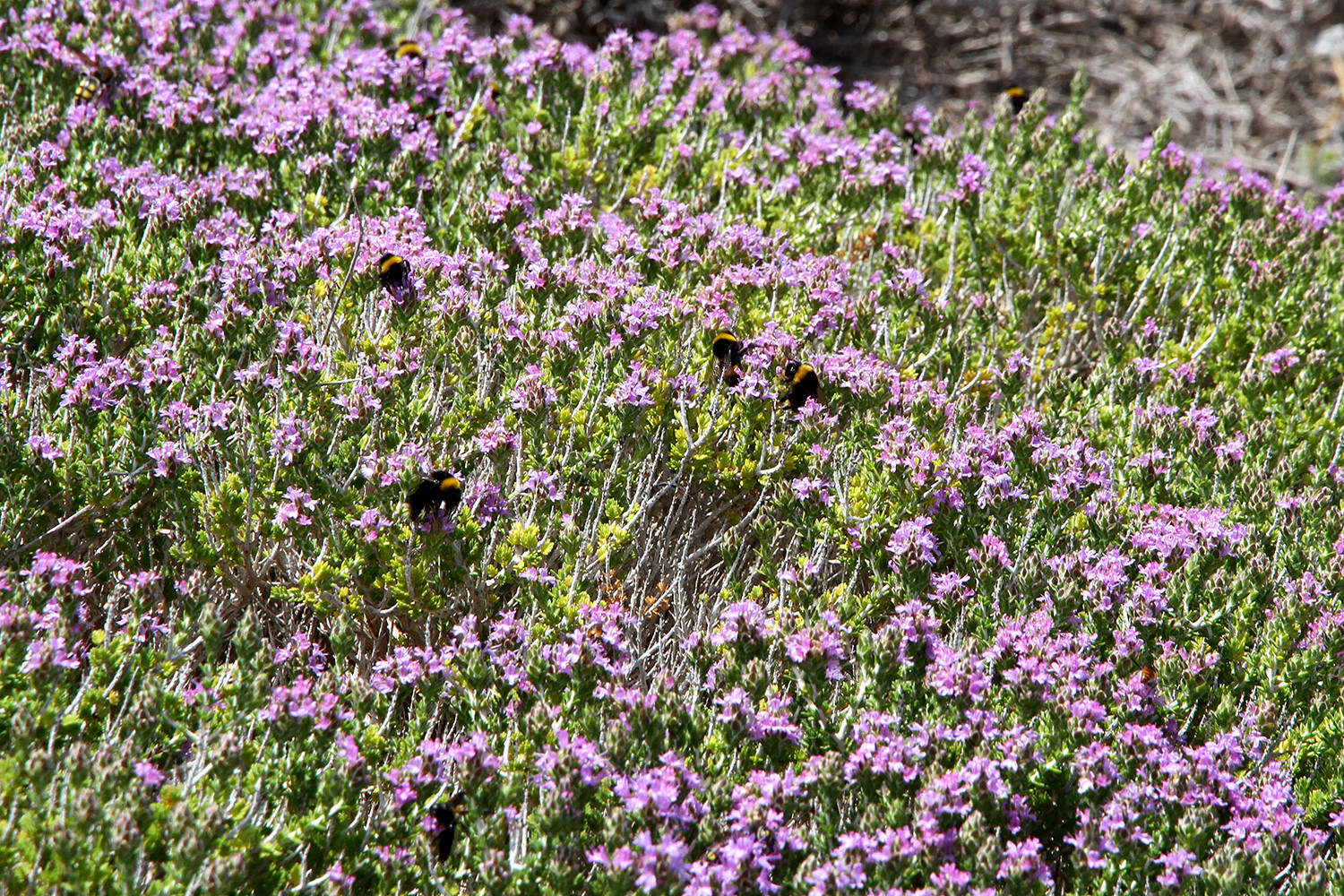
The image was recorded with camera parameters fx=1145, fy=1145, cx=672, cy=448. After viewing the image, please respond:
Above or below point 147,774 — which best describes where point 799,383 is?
above

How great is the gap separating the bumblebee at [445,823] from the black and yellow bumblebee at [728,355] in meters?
1.70

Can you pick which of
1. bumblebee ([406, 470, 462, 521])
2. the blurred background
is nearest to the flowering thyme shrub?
bumblebee ([406, 470, 462, 521])

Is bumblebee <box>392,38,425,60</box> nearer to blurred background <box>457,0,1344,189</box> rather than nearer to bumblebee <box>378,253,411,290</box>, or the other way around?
bumblebee <box>378,253,411,290</box>

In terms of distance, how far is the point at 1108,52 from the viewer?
8.93m

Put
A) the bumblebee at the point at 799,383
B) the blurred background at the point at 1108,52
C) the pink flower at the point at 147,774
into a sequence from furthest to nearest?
the blurred background at the point at 1108,52 < the bumblebee at the point at 799,383 < the pink flower at the point at 147,774

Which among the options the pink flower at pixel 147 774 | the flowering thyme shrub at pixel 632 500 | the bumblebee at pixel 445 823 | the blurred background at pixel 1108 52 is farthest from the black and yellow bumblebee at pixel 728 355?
the blurred background at pixel 1108 52

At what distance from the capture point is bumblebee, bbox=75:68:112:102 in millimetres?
4832

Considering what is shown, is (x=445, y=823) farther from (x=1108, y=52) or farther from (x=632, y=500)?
(x=1108, y=52)

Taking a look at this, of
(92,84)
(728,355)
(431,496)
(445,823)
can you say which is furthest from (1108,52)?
(445,823)

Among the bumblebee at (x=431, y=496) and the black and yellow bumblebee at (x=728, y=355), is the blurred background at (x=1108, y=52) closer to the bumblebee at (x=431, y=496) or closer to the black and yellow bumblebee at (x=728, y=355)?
the black and yellow bumblebee at (x=728, y=355)

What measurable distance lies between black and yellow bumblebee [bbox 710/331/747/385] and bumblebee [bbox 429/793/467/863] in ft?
5.58

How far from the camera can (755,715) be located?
303cm

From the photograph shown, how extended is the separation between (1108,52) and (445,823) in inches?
326

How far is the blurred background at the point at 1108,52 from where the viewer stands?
26.7 ft
